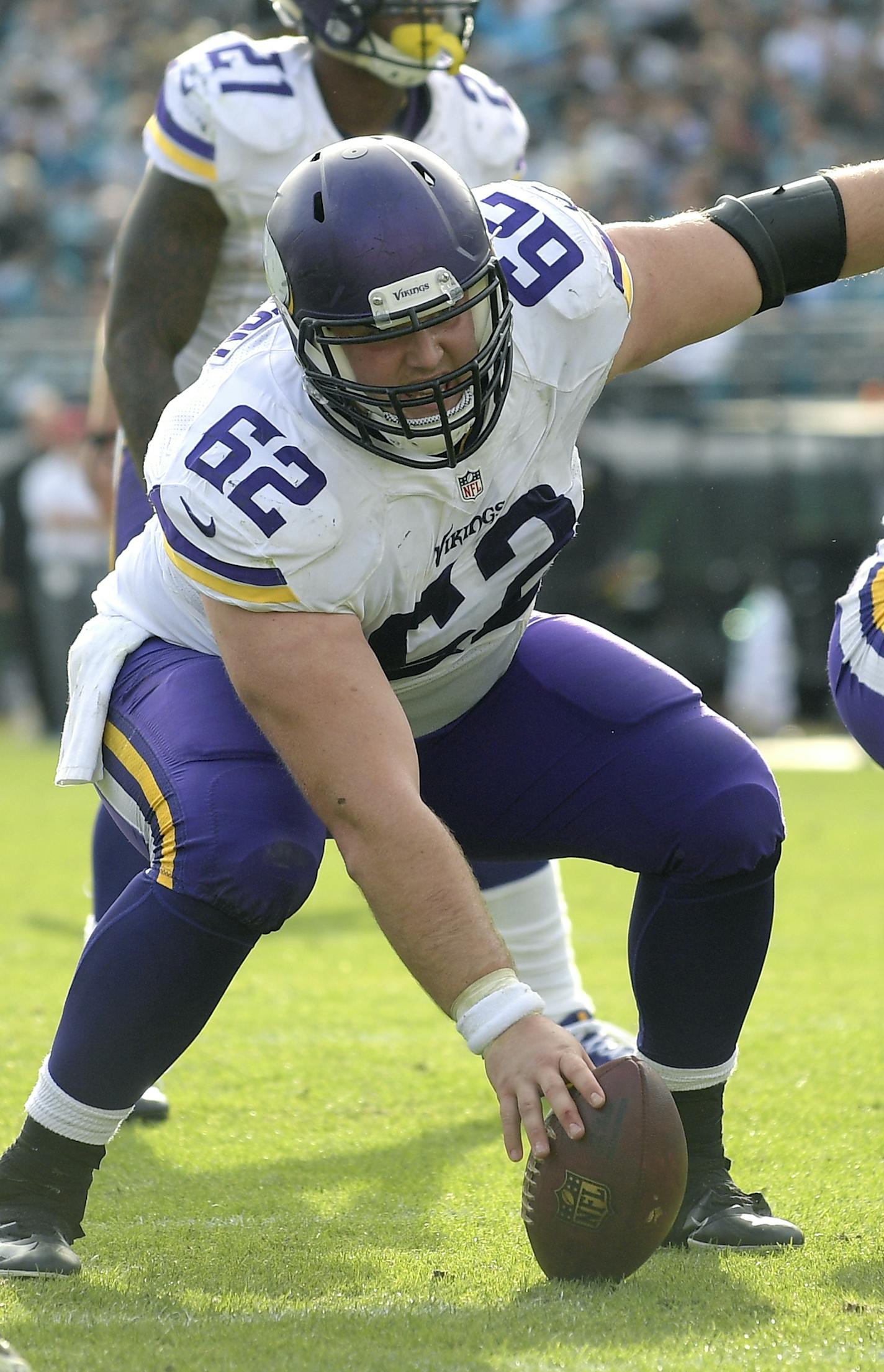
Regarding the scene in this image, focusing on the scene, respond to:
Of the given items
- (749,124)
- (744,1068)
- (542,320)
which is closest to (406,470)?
(542,320)

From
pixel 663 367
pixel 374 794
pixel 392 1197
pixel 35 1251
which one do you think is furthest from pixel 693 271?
pixel 663 367

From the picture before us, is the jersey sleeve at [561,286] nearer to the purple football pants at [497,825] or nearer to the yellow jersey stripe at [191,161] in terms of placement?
the purple football pants at [497,825]

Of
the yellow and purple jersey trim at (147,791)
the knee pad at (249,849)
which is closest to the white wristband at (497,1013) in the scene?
the knee pad at (249,849)

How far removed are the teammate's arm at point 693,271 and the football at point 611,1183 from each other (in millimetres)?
1029

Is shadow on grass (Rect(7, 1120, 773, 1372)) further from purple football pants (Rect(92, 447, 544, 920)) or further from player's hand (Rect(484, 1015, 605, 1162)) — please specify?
purple football pants (Rect(92, 447, 544, 920))

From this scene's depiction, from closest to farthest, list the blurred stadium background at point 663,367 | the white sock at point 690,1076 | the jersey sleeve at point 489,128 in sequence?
1. the white sock at point 690,1076
2. the jersey sleeve at point 489,128
3. the blurred stadium background at point 663,367

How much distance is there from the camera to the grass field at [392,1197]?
2057mm

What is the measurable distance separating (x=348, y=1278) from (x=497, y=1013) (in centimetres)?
49

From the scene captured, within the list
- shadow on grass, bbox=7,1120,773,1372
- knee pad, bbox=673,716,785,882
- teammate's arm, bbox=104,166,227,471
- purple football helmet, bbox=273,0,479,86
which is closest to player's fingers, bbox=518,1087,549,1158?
shadow on grass, bbox=7,1120,773,1372

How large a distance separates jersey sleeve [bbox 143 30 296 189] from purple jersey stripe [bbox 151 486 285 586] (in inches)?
52.2

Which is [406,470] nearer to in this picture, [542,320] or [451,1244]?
[542,320]

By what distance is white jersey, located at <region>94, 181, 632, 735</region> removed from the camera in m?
2.21

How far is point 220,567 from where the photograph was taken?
2.20m

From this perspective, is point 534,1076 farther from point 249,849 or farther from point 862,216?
point 862,216
